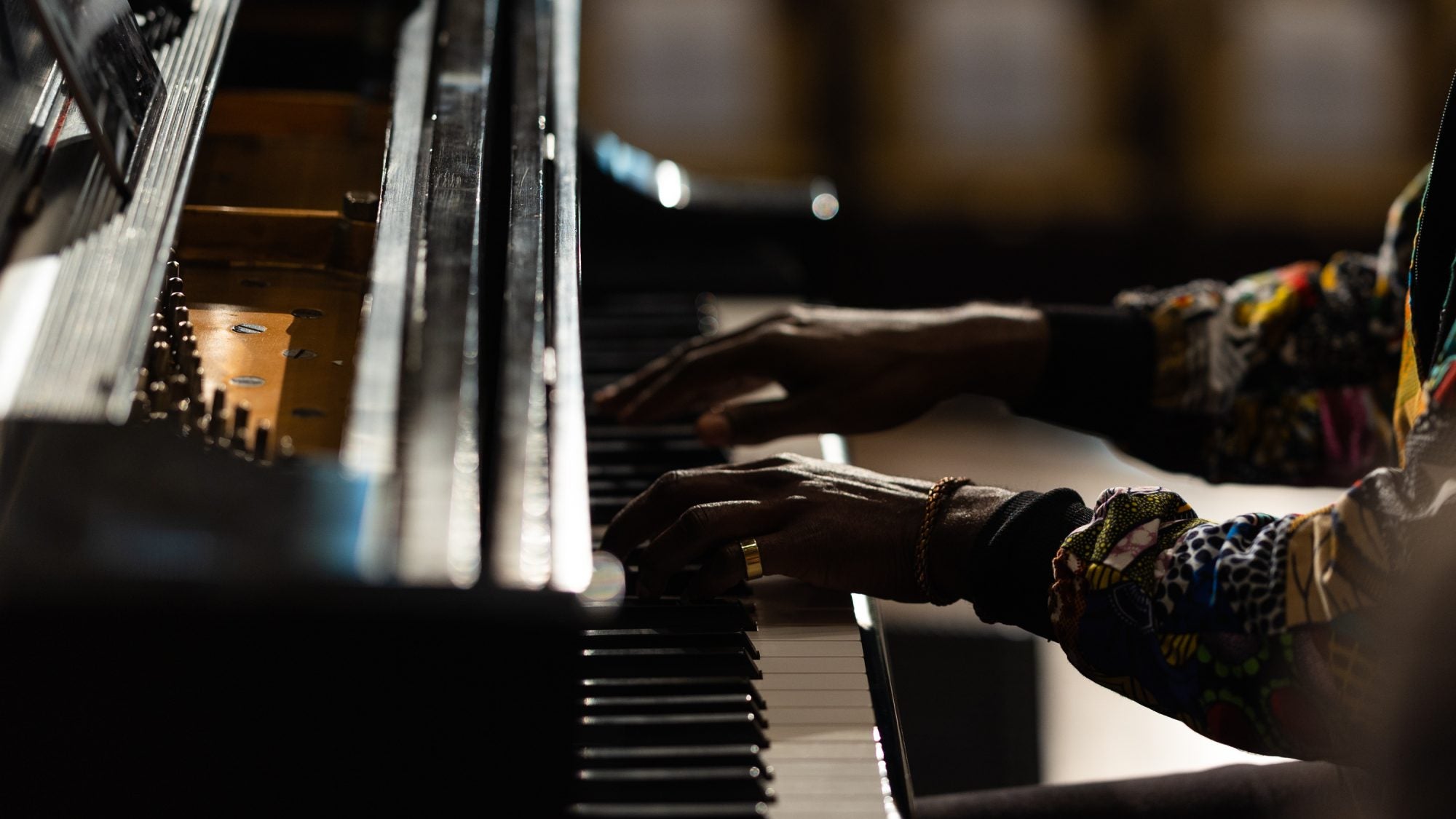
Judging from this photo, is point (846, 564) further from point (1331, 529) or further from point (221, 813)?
point (221, 813)

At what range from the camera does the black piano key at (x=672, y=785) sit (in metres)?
0.85

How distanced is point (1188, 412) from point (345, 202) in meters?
1.01

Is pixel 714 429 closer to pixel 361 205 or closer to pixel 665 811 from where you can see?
pixel 361 205

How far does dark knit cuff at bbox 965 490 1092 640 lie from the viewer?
3.31 ft

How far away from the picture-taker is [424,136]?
1232 millimetres

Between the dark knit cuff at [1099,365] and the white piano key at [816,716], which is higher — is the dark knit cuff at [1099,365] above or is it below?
above

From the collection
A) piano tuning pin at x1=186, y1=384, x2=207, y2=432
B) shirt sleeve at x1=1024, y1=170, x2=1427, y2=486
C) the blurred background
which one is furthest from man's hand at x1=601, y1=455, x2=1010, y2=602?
the blurred background

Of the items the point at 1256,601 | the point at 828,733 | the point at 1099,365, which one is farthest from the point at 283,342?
the point at 1099,365

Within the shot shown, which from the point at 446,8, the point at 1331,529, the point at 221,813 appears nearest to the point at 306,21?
the point at 446,8

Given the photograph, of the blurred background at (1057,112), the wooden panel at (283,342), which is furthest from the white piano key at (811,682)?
the blurred background at (1057,112)

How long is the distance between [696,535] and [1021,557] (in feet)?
0.85

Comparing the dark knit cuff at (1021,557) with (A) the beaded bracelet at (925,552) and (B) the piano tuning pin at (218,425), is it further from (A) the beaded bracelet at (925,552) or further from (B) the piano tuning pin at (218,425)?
(B) the piano tuning pin at (218,425)

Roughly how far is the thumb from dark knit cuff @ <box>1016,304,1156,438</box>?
1.03ft

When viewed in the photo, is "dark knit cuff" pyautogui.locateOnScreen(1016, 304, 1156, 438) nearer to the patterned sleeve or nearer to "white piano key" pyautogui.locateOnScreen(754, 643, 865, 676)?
the patterned sleeve
